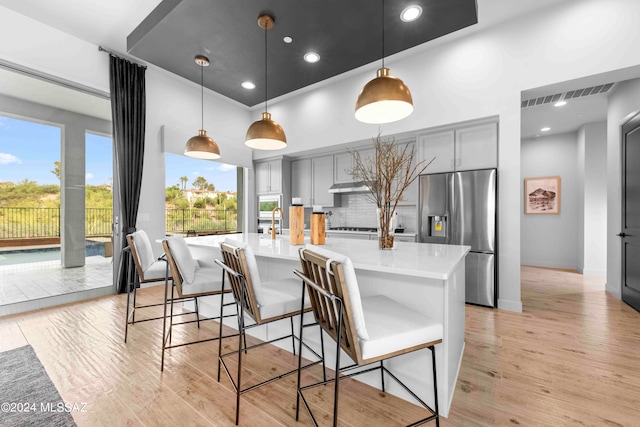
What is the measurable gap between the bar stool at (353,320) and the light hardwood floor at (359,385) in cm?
59

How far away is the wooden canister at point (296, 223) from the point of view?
2.37 metres

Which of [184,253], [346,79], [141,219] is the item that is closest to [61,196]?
[141,219]

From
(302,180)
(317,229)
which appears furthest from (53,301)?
(302,180)

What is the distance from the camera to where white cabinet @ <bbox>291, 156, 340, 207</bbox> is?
534 cm

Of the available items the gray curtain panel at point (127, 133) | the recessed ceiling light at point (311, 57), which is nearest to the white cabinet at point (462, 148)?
the recessed ceiling light at point (311, 57)

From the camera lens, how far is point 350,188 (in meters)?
4.87

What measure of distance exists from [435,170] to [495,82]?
3.96 ft

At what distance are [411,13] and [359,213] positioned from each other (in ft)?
10.4

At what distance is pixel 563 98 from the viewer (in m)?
4.11

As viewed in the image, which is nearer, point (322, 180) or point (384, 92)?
point (384, 92)

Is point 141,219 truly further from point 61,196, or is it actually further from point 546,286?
point 546,286

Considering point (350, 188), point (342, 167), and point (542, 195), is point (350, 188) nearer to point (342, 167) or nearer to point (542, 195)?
point (342, 167)

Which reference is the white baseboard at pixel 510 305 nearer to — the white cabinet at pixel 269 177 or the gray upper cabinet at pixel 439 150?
the gray upper cabinet at pixel 439 150

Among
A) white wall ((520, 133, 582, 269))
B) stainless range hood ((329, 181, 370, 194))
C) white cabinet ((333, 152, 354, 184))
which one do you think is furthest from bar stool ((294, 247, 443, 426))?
white wall ((520, 133, 582, 269))
